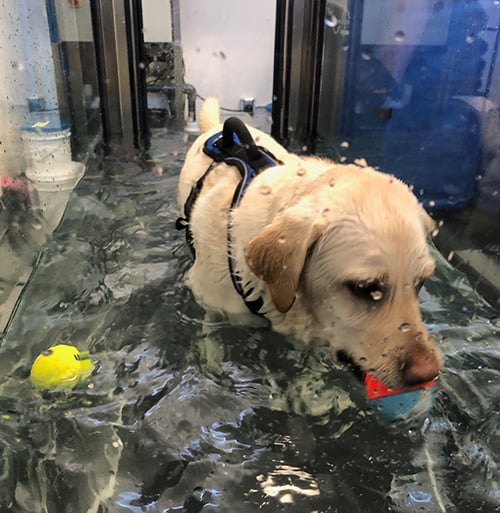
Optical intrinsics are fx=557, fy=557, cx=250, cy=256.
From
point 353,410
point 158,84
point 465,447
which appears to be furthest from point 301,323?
point 158,84

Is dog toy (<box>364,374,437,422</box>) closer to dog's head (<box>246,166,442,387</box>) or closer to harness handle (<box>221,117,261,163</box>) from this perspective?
dog's head (<box>246,166,442,387</box>)

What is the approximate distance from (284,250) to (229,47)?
146 inches

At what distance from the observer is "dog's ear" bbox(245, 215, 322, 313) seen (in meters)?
1.62

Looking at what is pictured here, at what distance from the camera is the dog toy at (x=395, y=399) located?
1.63 m

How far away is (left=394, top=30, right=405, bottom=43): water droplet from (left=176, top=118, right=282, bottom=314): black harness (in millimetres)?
1778

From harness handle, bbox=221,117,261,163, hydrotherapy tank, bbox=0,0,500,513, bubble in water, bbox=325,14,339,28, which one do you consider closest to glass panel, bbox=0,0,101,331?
hydrotherapy tank, bbox=0,0,500,513

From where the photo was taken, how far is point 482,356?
7.33 feet

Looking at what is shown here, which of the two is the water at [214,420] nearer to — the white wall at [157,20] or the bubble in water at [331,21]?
the bubble in water at [331,21]

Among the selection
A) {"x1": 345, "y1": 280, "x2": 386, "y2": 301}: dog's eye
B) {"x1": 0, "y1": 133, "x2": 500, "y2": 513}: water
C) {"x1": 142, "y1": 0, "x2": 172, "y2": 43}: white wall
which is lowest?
{"x1": 0, "y1": 133, "x2": 500, "y2": 513}: water

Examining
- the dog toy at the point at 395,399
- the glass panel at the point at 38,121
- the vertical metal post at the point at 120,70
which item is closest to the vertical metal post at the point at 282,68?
the vertical metal post at the point at 120,70

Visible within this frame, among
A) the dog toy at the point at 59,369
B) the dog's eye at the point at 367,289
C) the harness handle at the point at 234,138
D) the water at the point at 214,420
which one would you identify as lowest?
the water at the point at 214,420

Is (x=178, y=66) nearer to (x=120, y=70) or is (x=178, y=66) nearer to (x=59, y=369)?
(x=120, y=70)

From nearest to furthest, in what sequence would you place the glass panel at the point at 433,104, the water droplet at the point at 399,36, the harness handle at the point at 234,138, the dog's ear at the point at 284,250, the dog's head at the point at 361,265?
1. the dog's head at the point at 361,265
2. the dog's ear at the point at 284,250
3. the harness handle at the point at 234,138
4. the glass panel at the point at 433,104
5. the water droplet at the point at 399,36

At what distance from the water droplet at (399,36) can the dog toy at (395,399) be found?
8.61 feet
